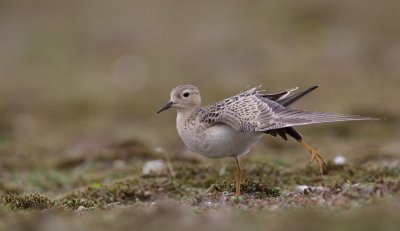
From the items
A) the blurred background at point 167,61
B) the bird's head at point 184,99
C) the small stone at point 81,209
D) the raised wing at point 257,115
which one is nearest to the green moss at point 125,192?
the small stone at point 81,209

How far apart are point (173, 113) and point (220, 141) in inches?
521

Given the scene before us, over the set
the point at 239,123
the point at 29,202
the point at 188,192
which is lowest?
the point at 188,192

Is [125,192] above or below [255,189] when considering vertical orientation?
below

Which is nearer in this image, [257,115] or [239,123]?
[239,123]

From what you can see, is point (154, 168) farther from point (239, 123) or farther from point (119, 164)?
point (239, 123)

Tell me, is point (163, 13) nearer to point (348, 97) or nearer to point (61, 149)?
point (348, 97)

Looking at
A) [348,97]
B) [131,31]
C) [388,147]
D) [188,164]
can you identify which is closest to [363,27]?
[348,97]

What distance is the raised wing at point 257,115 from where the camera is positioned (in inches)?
378

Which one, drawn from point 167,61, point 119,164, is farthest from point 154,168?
point 167,61

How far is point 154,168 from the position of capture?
1291cm

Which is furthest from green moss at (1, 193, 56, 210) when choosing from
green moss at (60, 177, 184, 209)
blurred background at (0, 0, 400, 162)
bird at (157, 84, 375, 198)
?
blurred background at (0, 0, 400, 162)

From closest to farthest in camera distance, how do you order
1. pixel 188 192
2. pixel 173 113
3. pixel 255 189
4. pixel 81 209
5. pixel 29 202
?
pixel 81 209 → pixel 29 202 → pixel 255 189 → pixel 188 192 → pixel 173 113

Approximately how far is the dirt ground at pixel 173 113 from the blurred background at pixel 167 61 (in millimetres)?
72

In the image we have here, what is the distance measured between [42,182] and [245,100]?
4.61 metres
